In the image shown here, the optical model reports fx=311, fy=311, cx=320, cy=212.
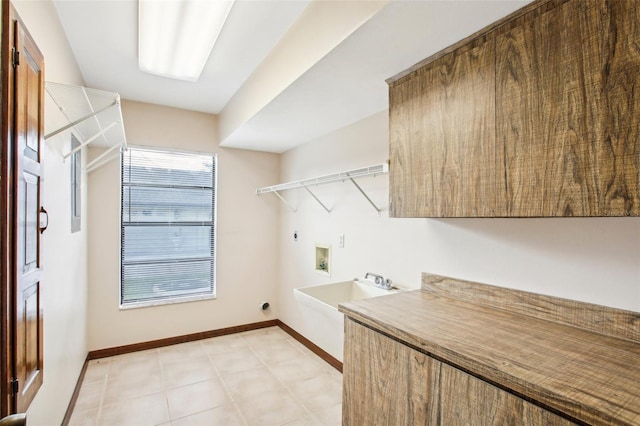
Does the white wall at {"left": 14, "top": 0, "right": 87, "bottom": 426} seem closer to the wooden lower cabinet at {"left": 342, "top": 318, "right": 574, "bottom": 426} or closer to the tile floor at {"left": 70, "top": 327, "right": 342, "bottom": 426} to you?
the tile floor at {"left": 70, "top": 327, "right": 342, "bottom": 426}

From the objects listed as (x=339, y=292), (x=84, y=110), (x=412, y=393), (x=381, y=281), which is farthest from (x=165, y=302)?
(x=412, y=393)

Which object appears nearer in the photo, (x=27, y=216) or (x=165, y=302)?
(x=27, y=216)

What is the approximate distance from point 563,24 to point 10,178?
1.85 m

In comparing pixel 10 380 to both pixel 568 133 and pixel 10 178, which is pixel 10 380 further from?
pixel 568 133

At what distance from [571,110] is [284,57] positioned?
1.63 m

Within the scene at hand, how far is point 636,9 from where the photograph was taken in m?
0.91

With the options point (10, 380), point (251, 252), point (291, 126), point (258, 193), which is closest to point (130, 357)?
point (251, 252)

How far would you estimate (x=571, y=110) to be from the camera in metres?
1.06

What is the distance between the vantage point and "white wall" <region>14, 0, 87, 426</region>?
1.54 m

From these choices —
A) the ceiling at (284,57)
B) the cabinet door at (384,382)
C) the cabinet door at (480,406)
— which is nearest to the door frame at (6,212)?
the ceiling at (284,57)

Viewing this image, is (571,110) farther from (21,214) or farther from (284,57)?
(21,214)

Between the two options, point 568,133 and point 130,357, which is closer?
point 568,133

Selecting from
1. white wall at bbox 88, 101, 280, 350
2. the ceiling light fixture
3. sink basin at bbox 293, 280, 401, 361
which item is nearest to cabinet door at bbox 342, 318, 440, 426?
sink basin at bbox 293, 280, 401, 361

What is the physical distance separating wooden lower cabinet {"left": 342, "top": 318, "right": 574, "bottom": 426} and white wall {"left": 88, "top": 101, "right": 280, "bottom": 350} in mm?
2467
